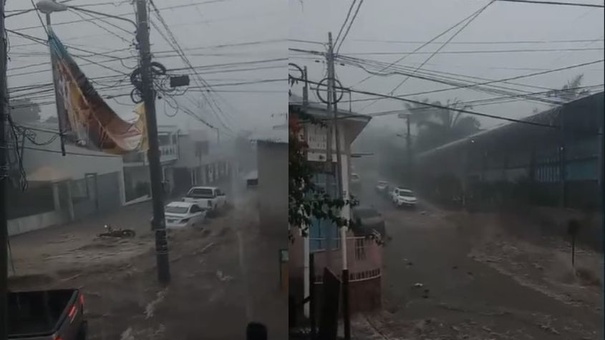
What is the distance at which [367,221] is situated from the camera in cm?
171

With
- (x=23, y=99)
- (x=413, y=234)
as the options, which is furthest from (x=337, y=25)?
(x=23, y=99)

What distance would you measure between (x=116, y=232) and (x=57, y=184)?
7.5 inches

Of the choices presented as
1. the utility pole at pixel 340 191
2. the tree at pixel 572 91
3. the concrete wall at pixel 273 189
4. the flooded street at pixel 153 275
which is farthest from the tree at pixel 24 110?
the tree at pixel 572 91

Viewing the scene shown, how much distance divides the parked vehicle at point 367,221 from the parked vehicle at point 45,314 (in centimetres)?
73

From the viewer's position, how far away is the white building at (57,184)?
1.63 meters

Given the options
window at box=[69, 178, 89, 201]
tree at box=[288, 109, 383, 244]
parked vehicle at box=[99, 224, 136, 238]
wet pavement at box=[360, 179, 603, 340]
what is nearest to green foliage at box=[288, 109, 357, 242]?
tree at box=[288, 109, 383, 244]

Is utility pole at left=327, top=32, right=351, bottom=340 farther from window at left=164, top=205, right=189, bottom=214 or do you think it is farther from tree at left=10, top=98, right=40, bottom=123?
tree at left=10, top=98, right=40, bottom=123

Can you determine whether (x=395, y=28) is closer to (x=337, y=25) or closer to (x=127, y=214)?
(x=337, y=25)

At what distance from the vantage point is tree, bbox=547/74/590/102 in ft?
5.03

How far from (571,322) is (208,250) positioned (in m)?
0.93

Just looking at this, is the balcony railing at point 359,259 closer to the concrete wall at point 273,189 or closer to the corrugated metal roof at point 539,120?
the concrete wall at point 273,189

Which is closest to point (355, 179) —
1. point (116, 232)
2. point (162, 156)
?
point (162, 156)

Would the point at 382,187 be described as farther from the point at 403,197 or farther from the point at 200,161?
the point at 200,161

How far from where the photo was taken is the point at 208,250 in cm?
172
